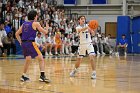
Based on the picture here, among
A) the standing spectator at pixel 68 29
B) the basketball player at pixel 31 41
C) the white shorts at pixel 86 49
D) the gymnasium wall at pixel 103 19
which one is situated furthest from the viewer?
the gymnasium wall at pixel 103 19

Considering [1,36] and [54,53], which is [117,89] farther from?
[54,53]

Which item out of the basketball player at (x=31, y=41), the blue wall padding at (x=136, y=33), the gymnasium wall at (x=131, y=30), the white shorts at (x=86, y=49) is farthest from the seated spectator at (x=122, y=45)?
the basketball player at (x=31, y=41)

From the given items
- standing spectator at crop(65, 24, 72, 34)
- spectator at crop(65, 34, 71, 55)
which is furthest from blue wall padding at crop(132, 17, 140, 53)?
spectator at crop(65, 34, 71, 55)

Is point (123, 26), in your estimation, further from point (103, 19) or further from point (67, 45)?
point (67, 45)

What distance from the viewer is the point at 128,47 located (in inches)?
1232

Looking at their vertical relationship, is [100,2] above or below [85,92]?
above

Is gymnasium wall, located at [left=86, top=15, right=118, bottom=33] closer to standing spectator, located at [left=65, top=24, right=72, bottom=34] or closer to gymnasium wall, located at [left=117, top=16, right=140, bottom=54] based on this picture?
gymnasium wall, located at [left=117, top=16, right=140, bottom=54]

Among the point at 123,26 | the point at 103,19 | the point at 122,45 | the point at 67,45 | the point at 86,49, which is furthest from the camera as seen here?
the point at 103,19

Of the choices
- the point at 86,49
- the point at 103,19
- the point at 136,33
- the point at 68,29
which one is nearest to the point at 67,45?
the point at 68,29

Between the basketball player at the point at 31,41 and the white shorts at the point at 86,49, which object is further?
the white shorts at the point at 86,49

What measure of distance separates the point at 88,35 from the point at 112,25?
76.4 ft

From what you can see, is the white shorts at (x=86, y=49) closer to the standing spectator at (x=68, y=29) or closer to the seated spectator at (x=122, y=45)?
the standing spectator at (x=68, y=29)

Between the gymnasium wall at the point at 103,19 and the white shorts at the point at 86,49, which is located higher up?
the gymnasium wall at the point at 103,19

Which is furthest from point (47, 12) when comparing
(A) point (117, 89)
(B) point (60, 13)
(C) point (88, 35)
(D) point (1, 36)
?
(A) point (117, 89)
